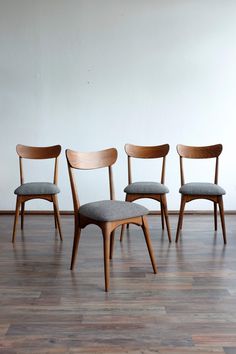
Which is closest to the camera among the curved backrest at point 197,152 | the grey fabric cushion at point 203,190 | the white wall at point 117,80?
the grey fabric cushion at point 203,190

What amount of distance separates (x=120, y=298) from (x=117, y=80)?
105 inches

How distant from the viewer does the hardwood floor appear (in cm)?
179

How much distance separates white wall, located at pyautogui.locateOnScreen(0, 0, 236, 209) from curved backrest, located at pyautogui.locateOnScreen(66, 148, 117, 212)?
4.39 ft

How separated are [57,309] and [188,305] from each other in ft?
2.52

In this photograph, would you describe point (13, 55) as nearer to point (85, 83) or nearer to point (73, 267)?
point (85, 83)

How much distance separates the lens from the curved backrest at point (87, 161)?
262 centimetres

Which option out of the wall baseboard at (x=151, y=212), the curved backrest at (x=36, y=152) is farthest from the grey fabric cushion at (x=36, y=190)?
the wall baseboard at (x=151, y=212)

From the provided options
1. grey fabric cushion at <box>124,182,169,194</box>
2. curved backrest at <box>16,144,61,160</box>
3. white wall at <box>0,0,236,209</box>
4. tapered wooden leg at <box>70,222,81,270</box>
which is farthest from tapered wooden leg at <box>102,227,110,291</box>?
white wall at <box>0,0,236,209</box>

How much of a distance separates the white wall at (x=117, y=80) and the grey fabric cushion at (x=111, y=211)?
1745 millimetres

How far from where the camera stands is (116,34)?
4.09m

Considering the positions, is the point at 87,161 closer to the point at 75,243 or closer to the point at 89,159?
the point at 89,159

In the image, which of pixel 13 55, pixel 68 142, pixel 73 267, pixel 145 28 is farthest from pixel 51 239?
pixel 145 28

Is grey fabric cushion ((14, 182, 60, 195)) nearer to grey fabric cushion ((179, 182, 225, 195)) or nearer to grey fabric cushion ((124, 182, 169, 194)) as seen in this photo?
grey fabric cushion ((124, 182, 169, 194))

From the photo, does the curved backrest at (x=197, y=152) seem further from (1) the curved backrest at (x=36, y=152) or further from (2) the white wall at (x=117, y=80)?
(1) the curved backrest at (x=36, y=152)
